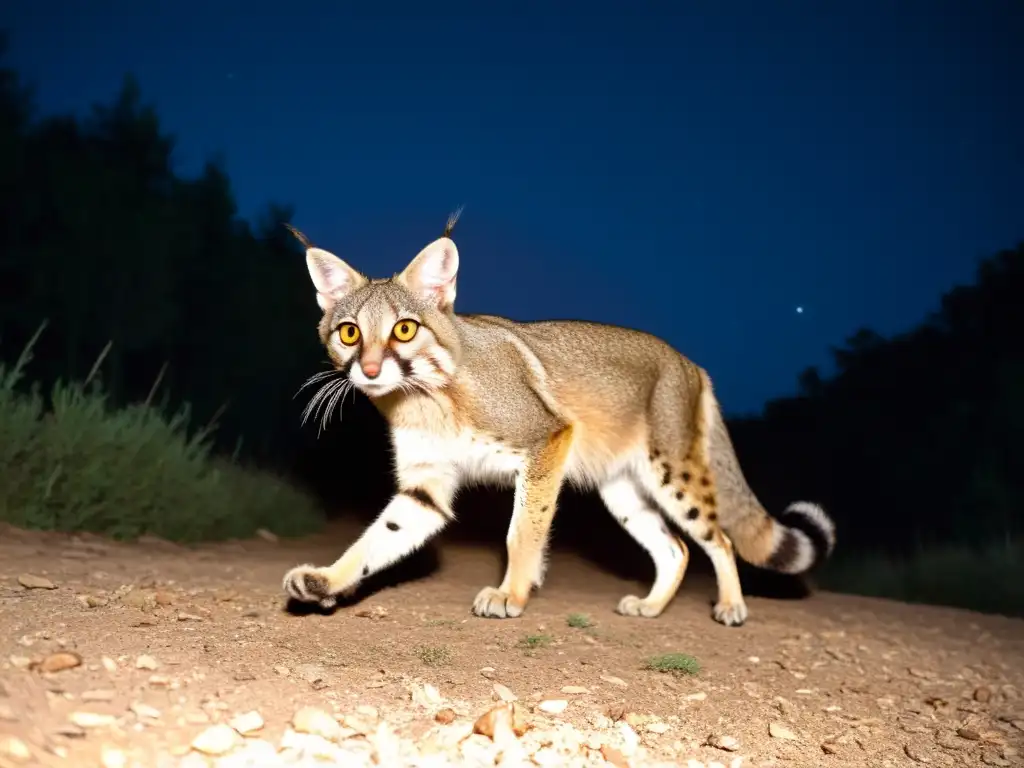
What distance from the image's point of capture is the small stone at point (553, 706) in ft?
11.0

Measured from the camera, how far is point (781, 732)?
348 centimetres

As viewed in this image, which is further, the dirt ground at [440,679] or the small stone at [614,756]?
the small stone at [614,756]

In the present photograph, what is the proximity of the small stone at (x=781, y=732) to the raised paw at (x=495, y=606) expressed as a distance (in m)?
1.68

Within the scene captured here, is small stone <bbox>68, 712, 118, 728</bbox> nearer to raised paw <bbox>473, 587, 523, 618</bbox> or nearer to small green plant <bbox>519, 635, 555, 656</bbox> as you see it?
small green plant <bbox>519, 635, 555, 656</bbox>

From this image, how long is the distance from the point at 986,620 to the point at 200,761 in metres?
5.59

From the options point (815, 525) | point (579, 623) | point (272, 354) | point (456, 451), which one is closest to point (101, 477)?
point (456, 451)

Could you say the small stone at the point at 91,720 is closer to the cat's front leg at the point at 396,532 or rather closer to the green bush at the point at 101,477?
the cat's front leg at the point at 396,532

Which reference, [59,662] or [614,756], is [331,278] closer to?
[59,662]

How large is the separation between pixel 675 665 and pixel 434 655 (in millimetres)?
1103

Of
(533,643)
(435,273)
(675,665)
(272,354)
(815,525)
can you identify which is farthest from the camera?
(272,354)

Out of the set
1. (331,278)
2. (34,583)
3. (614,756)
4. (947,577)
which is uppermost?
(331,278)

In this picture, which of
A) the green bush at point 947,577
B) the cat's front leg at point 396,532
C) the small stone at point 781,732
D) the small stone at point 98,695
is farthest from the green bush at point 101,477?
the green bush at point 947,577

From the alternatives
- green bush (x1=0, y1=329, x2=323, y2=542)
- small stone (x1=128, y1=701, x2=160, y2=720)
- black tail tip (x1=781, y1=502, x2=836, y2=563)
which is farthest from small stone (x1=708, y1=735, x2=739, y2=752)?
green bush (x1=0, y1=329, x2=323, y2=542)

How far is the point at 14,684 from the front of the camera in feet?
9.41
